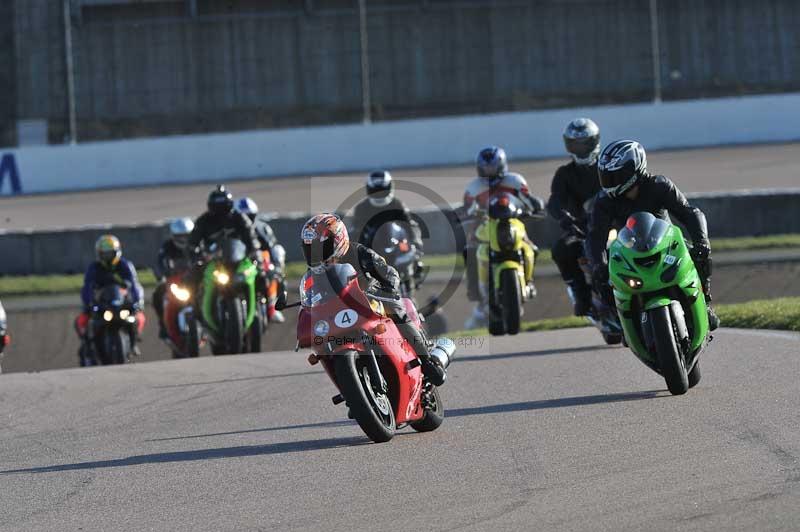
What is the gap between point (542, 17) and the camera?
44625 mm

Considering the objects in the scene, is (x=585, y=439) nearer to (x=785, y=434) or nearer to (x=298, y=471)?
(x=785, y=434)

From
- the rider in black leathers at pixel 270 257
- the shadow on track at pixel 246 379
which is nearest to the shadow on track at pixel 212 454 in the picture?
the shadow on track at pixel 246 379

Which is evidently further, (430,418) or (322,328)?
(430,418)

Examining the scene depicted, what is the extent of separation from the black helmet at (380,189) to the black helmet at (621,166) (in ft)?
22.6

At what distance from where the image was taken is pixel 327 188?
35125mm

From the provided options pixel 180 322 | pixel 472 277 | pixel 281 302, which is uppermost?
pixel 281 302

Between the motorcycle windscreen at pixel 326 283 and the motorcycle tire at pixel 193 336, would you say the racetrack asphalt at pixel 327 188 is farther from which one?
the motorcycle windscreen at pixel 326 283

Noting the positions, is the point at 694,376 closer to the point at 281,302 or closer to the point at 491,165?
the point at 281,302

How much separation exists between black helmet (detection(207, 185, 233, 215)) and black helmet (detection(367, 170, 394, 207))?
1.56 meters

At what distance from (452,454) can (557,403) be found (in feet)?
5.72

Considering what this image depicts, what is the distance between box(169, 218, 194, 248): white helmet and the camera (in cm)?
1767

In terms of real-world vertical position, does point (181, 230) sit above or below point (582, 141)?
below

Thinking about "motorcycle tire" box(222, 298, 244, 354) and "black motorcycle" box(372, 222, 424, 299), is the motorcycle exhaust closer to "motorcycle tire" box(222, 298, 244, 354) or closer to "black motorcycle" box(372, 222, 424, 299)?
"motorcycle tire" box(222, 298, 244, 354)

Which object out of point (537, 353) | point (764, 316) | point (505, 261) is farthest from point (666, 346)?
point (505, 261)
